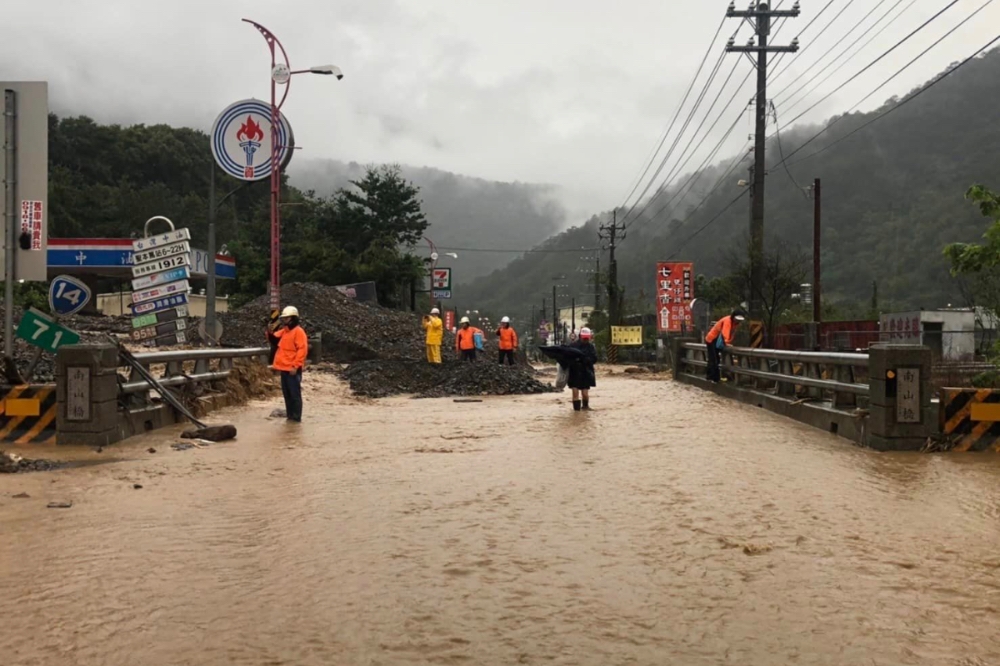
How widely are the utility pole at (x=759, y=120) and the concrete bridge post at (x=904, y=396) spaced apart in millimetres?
17111

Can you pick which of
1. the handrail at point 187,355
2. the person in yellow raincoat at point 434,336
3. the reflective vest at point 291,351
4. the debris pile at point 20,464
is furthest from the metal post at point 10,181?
the person in yellow raincoat at point 434,336

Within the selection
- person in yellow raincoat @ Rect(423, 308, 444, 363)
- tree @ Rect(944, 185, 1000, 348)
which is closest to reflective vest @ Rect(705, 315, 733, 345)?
tree @ Rect(944, 185, 1000, 348)

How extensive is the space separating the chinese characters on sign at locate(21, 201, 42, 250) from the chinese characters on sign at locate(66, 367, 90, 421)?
1871mm

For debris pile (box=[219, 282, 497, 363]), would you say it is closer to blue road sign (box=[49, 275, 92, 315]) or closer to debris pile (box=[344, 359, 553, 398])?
debris pile (box=[344, 359, 553, 398])

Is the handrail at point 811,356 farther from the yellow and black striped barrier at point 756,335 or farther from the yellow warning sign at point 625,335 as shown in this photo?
the yellow warning sign at point 625,335

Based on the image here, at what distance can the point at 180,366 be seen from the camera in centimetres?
1361

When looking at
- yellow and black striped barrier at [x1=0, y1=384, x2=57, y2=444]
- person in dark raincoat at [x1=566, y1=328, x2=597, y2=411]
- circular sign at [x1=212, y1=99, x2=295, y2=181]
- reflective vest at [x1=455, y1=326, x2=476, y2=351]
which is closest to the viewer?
yellow and black striped barrier at [x1=0, y1=384, x2=57, y2=444]

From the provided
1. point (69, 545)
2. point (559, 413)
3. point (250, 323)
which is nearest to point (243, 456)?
point (69, 545)

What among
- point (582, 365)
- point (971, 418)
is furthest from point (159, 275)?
point (971, 418)

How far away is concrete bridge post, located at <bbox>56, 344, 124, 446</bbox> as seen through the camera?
31.9 feet

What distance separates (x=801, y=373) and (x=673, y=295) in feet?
88.4

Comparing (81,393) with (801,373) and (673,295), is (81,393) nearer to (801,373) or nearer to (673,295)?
(801,373)

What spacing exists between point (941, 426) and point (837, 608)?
20.6 feet

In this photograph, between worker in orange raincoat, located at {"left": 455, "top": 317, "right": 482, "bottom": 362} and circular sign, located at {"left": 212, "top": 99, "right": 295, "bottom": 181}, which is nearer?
circular sign, located at {"left": 212, "top": 99, "right": 295, "bottom": 181}
